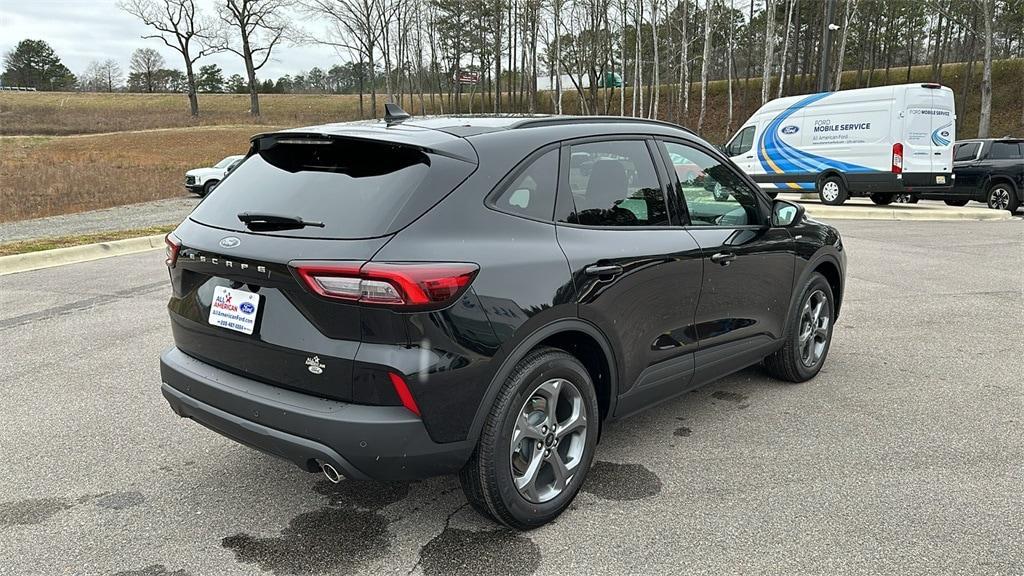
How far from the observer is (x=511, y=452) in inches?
110

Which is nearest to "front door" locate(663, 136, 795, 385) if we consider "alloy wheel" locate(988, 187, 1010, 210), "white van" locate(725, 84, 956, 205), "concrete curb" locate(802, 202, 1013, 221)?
"concrete curb" locate(802, 202, 1013, 221)

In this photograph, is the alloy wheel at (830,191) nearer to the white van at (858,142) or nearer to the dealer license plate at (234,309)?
the white van at (858,142)

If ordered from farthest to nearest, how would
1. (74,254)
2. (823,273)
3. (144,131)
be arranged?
(144,131) < (74,254) < (823,273)

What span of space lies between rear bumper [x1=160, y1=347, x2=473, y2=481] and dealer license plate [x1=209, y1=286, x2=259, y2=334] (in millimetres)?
223

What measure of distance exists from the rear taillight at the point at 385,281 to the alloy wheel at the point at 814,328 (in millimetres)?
3033

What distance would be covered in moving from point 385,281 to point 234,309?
2.52 feet

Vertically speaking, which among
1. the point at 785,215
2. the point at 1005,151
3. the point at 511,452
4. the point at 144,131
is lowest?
the point at 511,452

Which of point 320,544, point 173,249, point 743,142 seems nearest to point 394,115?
point 173,249

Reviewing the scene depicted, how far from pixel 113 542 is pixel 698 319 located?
284 cm

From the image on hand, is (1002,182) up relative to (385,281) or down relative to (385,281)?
down

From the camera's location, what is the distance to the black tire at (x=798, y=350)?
4570mm

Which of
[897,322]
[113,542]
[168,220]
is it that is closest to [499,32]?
[168,220]

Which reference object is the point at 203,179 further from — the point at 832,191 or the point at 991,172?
the point at 991,172

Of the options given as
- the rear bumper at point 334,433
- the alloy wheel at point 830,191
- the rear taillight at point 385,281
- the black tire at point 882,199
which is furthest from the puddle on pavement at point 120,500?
the black tire at point 882,199
